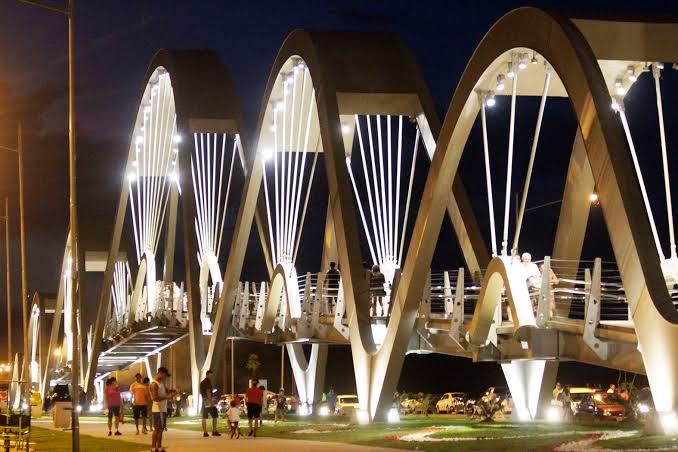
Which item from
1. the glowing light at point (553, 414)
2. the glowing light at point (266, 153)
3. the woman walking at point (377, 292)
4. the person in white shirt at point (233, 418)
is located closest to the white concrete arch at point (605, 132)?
the glowing light at point (553, 414)

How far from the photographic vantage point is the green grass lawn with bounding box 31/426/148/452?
2595cm

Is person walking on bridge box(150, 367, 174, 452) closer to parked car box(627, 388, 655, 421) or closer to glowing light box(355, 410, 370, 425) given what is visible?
glowing light box(355, 410, 370, 425)

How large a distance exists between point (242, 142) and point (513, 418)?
2328 cm

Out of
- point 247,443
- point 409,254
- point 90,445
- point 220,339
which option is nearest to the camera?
point 247,443

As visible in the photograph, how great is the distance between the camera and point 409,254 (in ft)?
98.2

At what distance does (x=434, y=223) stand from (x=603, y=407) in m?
14.5

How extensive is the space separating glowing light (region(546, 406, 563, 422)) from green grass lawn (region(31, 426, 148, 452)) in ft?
30.3

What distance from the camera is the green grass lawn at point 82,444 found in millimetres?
25953

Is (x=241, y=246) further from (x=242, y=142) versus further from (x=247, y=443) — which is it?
(x=247, y=443)

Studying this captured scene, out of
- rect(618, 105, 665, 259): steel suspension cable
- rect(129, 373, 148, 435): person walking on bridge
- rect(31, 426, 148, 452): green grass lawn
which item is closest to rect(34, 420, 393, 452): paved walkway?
rect(31, 426, 148, 452): green grass lawn

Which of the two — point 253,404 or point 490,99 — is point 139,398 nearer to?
point 253,404

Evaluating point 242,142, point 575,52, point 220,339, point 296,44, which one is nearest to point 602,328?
point 575,52

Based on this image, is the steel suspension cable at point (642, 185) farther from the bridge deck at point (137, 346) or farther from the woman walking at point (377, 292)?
the bridge deck at point (137, 346)

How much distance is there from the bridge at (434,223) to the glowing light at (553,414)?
0.31m
